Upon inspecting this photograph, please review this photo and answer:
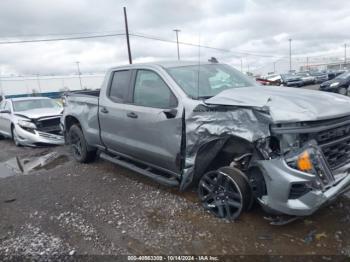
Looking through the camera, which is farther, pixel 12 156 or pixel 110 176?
pixel 12 156

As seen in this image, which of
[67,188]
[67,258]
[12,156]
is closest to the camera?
[67,258]

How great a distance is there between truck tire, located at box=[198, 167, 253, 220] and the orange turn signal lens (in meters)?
0.61

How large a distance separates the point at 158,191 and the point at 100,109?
170 centimetres

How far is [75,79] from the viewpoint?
6644 centimetres

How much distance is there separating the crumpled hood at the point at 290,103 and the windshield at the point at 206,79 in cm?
42

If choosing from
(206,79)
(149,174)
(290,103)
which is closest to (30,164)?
(149,174)

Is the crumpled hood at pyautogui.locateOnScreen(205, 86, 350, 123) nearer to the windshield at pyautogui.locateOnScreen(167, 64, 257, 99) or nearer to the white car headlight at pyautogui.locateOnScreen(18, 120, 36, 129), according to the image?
the windshield at pyautogui.locateOnScreen(167, 64, 257, 99)

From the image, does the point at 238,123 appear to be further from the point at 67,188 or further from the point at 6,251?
the point at 67,188

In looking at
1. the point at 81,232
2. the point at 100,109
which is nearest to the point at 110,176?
the point at 100,109

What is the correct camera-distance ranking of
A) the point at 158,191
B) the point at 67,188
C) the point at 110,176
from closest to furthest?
the point at 158,191 → the point at 67,188 → the point at 110,176

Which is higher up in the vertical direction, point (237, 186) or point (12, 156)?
point (237, 186)

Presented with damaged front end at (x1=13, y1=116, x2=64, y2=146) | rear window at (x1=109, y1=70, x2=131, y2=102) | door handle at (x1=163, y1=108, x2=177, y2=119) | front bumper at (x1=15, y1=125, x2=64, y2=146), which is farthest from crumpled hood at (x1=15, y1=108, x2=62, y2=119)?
door handle at (x1=163, y1=108, x2=177, y2=119)

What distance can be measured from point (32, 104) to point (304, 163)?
905 cm

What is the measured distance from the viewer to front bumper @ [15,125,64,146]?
8.62m
